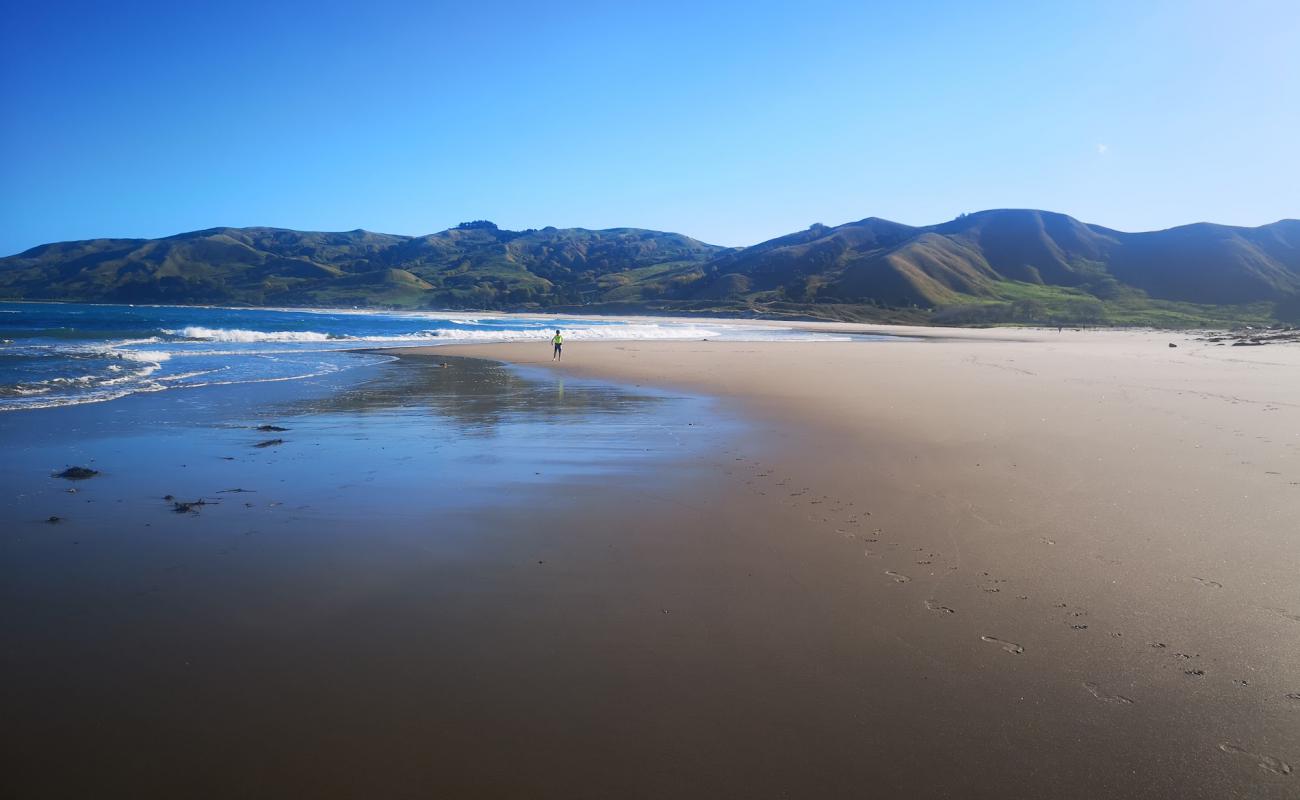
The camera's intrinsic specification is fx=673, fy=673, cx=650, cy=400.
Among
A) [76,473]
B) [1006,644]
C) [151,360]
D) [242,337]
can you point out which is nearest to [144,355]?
[151,360]

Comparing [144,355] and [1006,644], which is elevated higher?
[144,355]

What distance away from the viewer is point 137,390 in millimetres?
15984

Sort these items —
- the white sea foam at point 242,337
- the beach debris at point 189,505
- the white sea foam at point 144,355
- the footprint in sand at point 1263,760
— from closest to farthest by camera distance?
the footprint in sand at point 1263,760 → the beach debris at point 189,505 → the white sea foam at point 144,355 → the white sea foam at point 242,337

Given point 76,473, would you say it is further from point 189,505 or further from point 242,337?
point 242,337

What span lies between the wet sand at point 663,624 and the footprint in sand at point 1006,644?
0.03 metres

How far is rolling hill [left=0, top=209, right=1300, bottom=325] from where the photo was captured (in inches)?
3930

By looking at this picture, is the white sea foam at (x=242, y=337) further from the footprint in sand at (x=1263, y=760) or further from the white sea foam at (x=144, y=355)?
the footprint in sand at (x=1263, y=760)

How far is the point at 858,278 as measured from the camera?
114 meters

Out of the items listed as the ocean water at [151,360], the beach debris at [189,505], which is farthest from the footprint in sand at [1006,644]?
the ocean water at [151,360]

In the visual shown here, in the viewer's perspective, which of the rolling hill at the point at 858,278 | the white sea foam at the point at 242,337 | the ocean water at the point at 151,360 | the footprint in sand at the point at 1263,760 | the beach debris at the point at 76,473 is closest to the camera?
the footprint in sand at the point at 1263,760

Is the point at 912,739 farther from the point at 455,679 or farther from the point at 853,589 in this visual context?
the point at 455,679

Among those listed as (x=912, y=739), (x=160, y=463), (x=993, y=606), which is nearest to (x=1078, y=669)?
(x=993, y=606)

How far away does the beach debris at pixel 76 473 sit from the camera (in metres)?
8.10

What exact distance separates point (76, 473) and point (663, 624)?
8005 mm
